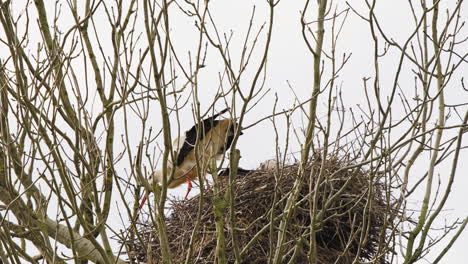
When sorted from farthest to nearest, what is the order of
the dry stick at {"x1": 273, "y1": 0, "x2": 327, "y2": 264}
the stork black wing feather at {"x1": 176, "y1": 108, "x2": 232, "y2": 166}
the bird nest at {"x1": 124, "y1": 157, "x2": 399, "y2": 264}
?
the stork black wing feather at {"x1": 176, "y1": 108, "x2": 232, "y2": 166}
the bird nest at {"x1": 124, "y1": 157, "x2": 399, "y2": 264}
the dry stick at {"x1": 273, "y1": 0, "x2": 327, "y2": 264}

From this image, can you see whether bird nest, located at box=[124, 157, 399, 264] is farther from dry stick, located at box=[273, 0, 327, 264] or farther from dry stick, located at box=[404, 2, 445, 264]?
dry stick, located at box=[273, 0, 327, 264]

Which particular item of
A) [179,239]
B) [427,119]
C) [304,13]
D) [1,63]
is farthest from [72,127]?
[427,119]

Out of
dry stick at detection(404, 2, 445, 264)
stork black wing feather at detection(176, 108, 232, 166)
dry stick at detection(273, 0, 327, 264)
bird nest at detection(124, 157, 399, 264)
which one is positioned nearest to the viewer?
dry stick at detection(273, 0, 327, 264)

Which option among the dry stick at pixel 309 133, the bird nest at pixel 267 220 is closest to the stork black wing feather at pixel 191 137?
the bird nest at pixel 267 220

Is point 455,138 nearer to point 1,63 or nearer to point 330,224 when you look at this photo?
point 330,224

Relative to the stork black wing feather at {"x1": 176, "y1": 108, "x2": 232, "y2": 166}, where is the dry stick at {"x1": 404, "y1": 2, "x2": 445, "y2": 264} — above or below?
below

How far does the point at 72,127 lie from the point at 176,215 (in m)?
1.39

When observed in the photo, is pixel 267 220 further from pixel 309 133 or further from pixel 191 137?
pixel 191 137

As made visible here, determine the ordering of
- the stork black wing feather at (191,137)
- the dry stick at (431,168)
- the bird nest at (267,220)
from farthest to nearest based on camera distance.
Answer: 1. the stork black wing feather at (191,137)
2. the bird nest at (267,220)
3. the dry stick at (431,168)

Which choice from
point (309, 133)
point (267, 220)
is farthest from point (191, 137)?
point (309, 133)

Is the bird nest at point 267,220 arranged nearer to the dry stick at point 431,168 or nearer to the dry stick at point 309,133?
the dry stick at point 431,168

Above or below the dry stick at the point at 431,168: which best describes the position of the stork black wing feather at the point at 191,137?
above

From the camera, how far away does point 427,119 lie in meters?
5.29

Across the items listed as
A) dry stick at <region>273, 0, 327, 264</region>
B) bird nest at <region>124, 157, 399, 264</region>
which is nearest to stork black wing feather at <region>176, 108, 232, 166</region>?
bird nest at <region>124, 157, 399, 264</region>
